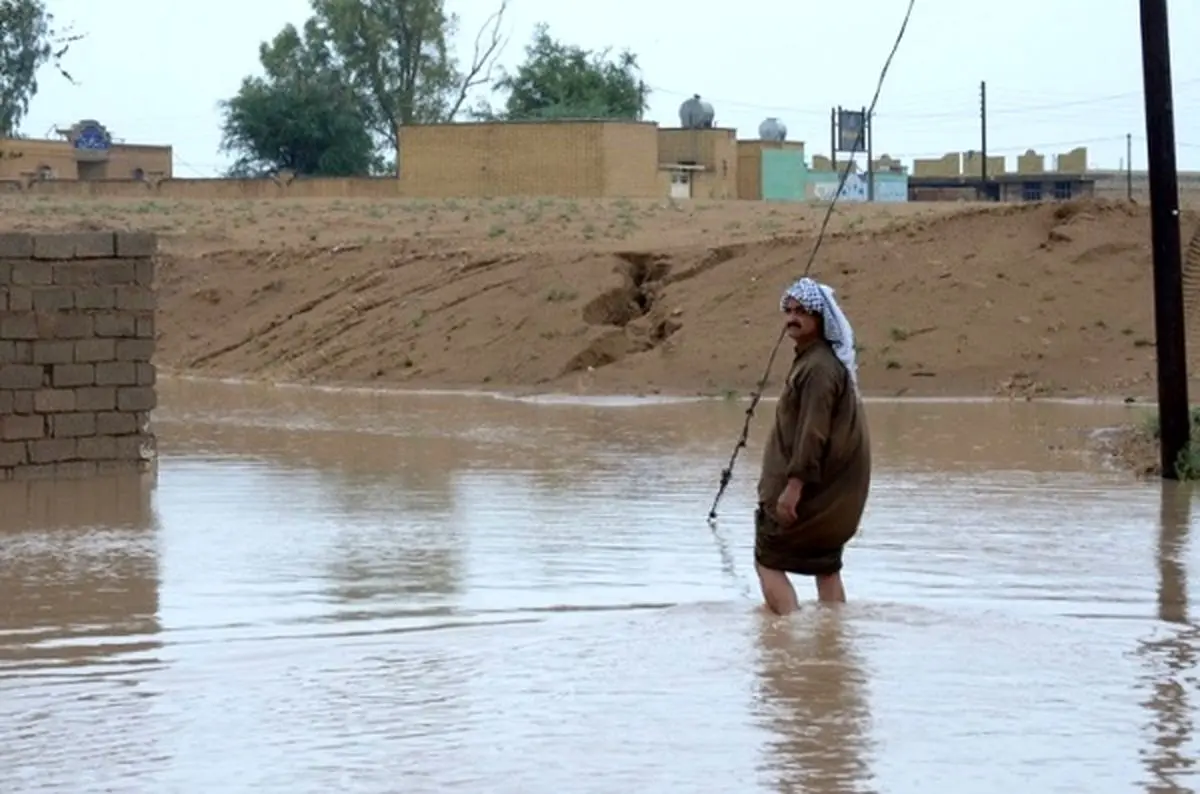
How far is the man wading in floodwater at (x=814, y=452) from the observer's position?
8.94 m

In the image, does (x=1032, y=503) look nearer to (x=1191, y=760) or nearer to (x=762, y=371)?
(x=1191, y=760)

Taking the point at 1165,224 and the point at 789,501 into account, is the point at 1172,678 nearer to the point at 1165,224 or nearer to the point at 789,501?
the point at 789,501

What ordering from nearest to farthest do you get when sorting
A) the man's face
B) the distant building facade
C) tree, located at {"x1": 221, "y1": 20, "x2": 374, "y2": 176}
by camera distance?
the man's face → the distant building facade → tree, located at {"x1": 221, "y1": 20, "x2": 374, "y2": 176}

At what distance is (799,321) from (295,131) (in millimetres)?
72973

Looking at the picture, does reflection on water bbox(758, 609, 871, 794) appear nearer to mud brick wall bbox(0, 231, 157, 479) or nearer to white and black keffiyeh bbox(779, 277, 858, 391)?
white and black keffiyeh bbox(779, 277, 858, 391)

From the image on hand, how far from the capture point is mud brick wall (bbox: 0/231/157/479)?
15969mm

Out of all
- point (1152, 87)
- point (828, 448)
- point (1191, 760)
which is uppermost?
point (1152, 87)

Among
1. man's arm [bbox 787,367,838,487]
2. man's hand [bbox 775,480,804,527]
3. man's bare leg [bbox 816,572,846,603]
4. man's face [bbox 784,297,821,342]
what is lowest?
man's bare leg [bbox 816,572,846,603]

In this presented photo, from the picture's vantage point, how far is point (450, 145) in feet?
197

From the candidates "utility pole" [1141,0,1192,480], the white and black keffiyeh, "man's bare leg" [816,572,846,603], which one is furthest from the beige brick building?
the white and black keffiyeh

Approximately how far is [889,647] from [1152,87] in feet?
24.7

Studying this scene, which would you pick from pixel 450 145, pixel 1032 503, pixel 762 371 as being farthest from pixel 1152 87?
pixel 450 145

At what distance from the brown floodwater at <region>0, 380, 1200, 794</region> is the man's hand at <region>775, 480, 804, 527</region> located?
50 cm

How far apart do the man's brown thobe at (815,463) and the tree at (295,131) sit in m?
71.5
